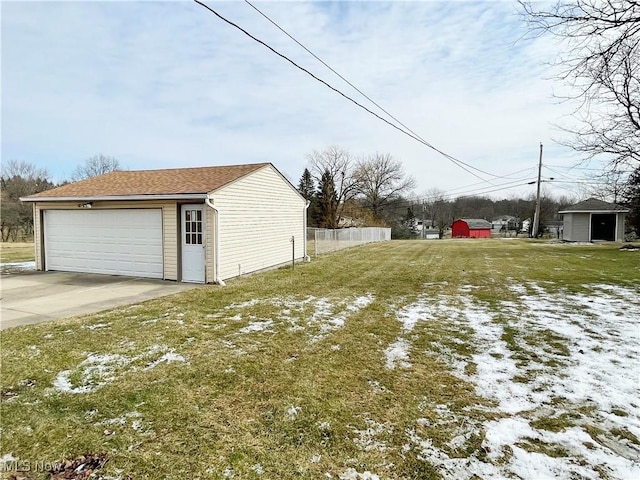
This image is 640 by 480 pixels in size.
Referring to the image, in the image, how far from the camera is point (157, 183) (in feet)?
35.7

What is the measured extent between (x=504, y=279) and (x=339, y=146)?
A: 109ft

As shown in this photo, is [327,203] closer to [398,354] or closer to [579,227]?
[579,227]

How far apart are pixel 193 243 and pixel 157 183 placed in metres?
2.74

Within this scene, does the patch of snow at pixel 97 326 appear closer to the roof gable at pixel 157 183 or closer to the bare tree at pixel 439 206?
the roof gable at pixel 157 183

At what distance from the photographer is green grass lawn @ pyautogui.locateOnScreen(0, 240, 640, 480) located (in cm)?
259

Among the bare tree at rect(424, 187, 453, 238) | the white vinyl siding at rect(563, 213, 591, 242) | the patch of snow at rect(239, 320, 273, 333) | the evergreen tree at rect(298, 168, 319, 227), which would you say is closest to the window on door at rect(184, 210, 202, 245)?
the patch of snow at rect(239, 320, 273, 333)

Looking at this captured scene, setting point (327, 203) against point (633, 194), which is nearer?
point (633, 194)

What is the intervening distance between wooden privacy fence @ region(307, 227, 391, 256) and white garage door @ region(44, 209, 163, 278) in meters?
8.35

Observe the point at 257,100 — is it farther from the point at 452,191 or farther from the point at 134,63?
the point at 452,191

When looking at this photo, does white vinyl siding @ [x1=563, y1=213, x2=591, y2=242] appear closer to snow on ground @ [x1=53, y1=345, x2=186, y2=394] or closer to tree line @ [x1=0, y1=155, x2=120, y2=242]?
snow on ground @ [x1=53, y1=345, x2=186, y2=394]

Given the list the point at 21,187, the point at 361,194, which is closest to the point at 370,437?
the point at 21,187

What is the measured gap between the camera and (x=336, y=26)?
8.44m

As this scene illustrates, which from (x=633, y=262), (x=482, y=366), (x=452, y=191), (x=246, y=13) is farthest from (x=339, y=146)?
(x=482, y=366)

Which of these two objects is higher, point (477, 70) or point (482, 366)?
point (477, 70)
